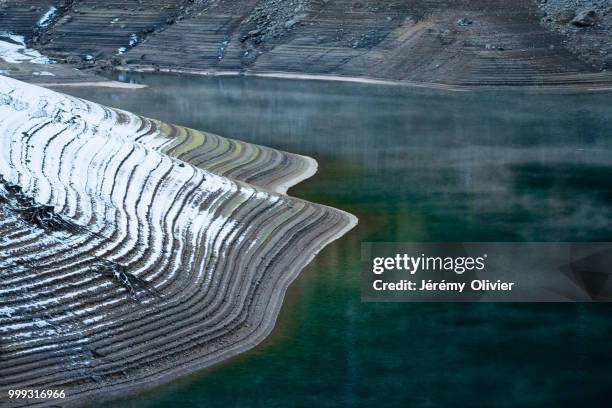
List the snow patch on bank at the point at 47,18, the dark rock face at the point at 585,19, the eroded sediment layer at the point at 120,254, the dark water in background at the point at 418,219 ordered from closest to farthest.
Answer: the eroded sediment layer at the point at 120,254
the dark water in background at the point at 418,219
the dark rock face at the point at 585,19
the snow patch on bank at the point at 47,18

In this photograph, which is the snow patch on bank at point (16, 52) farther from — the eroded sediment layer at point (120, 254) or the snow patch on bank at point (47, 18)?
the eroded sediment layer at point (120, 254)

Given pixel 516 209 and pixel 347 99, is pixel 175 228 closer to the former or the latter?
pixel 516 209

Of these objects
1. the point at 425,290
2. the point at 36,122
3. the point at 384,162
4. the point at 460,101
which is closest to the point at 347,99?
the point at 460,101

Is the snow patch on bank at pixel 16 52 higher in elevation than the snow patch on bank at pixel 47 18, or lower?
lower

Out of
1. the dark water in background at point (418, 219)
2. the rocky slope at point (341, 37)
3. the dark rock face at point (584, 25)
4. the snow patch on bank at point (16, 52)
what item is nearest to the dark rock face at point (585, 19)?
the dark rock face at point (584, 25)
